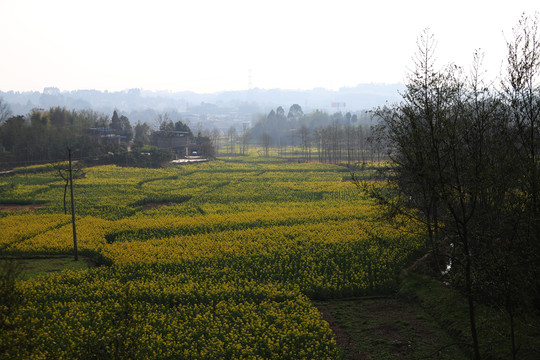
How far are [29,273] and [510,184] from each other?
21.5m

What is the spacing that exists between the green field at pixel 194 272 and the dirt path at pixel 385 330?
76 centimetres

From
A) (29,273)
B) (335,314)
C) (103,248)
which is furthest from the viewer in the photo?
(103,248)

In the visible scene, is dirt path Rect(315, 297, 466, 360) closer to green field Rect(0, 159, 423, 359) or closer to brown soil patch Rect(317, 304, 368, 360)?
brown soil patch Rect(317, 304, 368, 360)

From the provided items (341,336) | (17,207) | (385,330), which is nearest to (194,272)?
(341,336)

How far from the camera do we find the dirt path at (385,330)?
1278 centimetres

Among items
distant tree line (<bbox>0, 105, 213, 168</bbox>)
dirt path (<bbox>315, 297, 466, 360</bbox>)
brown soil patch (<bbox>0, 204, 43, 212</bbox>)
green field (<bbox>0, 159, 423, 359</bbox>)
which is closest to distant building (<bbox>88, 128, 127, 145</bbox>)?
distant tree line (<bbox>0, 105, 213, 168</bbox>)

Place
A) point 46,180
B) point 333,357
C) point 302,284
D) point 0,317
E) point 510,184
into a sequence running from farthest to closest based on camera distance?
point 46,180
point 302,284
point 333,357
point 510,184
point 0,317

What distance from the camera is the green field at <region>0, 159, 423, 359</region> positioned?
1226 centimetres

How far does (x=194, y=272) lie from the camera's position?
19.2 metres

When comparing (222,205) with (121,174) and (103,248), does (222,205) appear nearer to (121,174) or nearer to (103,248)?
(103,248)

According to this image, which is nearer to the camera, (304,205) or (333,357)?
(333,357)

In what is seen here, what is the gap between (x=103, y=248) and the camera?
76.4 ft

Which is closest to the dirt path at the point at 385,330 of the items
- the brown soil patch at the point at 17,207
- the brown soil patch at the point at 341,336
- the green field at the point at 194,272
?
the brown soil patch at the point at 341,336

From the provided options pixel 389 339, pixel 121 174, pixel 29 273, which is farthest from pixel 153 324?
pixel 121 174
